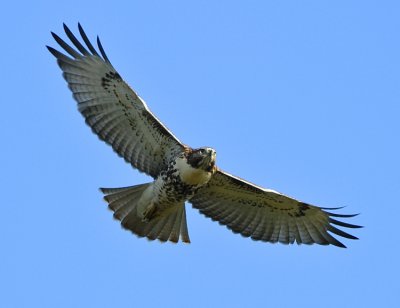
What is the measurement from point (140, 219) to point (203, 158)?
5.96 feet

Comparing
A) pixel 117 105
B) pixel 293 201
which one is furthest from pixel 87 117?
pixel 293 201

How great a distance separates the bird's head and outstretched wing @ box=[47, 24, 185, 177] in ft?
1.32

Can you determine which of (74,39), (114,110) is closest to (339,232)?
(114,110)

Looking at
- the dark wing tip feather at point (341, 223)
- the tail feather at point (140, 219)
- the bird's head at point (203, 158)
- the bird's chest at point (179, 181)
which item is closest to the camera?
the bird's head at point (203, 158)

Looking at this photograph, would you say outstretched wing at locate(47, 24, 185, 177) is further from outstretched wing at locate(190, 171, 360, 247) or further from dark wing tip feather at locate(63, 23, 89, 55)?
outstretched wing at locate(190, 171, 360, 247)

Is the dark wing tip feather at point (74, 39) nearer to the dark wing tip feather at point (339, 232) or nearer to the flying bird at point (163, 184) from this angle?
the flying bird at point (163, 184)

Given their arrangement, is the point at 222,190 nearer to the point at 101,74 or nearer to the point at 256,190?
the point at 256,190

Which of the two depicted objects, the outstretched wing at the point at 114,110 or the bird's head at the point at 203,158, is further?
the outstretched wing at the point at 114,110

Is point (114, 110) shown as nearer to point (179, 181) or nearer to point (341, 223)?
point (179, 181)

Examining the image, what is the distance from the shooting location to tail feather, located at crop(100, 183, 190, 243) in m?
21.1

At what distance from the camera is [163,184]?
67.8ft

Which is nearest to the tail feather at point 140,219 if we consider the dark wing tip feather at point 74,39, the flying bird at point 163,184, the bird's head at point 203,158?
the flying bird at point 163,184

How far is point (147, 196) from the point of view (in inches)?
823

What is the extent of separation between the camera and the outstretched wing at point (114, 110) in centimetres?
2067
